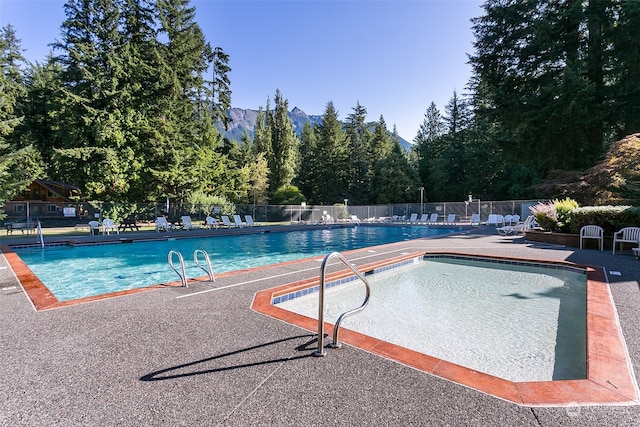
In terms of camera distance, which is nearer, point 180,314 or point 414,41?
point 180,314

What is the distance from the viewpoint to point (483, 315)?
4.77m

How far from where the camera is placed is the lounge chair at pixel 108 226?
14648 mm

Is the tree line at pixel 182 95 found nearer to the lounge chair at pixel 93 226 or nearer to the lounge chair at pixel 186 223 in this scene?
the lounge chair at pixel 93 226

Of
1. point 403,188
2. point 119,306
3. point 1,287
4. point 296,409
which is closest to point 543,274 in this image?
point 296,409

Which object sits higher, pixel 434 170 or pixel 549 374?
pixel 434 170

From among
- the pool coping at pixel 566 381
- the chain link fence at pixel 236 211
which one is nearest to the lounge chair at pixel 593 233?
the pool coping at pixel 566 381

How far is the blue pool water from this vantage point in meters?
6.91

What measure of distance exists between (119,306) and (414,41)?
53.0ft

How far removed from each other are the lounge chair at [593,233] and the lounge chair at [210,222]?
16187 millimetres

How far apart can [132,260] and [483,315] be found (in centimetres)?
925

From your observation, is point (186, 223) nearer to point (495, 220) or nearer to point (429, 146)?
point (495, 220)

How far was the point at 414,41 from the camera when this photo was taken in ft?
50.6

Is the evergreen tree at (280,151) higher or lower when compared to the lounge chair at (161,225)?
higher

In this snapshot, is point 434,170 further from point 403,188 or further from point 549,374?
point 549,374
